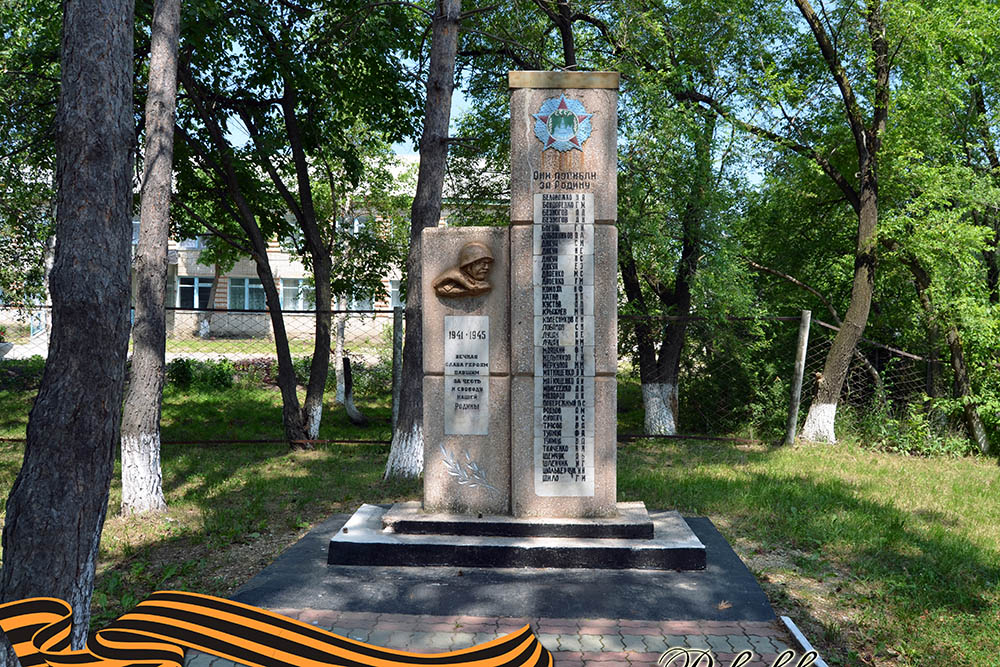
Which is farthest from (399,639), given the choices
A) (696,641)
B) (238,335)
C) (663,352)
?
(238,335)

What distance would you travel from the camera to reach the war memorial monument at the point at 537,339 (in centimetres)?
581

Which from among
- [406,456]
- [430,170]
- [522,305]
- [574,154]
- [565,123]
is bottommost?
[406,456]

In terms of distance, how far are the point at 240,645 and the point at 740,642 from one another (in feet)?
8.64

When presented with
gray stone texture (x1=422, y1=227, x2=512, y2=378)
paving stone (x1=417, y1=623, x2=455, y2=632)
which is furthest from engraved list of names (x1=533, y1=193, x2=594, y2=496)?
paving stone (x1=417, y1=623, x2=455, y2=632)

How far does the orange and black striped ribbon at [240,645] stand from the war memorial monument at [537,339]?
1646mm

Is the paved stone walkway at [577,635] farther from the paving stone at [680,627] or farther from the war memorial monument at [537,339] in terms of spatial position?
the war memorial monument at [537,339]

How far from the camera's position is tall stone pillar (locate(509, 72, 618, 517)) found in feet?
19.0

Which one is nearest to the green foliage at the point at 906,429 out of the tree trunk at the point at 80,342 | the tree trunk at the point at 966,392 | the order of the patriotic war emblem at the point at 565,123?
the tree trunk at the point at 966,392

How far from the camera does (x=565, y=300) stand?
5.81m

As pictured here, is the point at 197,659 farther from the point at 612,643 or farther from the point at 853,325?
the point at 853,325

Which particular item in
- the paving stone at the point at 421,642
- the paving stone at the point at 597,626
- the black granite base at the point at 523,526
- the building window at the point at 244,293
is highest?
the building window at the point at 244,293

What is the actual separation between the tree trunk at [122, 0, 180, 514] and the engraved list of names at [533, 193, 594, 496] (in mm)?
3423

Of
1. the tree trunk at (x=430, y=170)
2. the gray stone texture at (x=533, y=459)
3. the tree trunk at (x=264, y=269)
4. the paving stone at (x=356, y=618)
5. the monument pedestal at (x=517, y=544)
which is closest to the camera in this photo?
the paving stone at (x=356, y=618)

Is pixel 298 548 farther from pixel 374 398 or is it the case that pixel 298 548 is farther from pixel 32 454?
pixel 374 398
